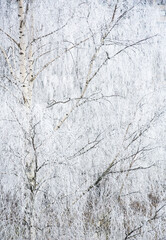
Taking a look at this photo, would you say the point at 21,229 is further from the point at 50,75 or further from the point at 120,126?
the point at 50,75

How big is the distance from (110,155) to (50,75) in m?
2.55

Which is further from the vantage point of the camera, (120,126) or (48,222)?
(120,126)

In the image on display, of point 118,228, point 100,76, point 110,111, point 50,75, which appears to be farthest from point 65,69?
point 118,228

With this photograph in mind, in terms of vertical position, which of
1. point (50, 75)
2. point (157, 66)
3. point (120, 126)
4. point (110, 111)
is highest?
point (157, 66)

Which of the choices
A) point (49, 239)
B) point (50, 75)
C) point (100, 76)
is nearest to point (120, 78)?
point (100, 76)

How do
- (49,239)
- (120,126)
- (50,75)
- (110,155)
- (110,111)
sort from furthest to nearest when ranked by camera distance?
(50,75)
(110,111)
(110,155)
(120,126)
(49,239)

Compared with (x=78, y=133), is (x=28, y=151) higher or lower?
lower

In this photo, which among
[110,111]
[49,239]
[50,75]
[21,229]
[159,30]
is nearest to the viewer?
[21,229]

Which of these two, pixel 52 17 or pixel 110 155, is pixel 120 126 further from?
pixel 52 17

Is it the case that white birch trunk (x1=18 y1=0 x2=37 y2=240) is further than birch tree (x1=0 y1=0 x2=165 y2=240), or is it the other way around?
birch tree (x1=0 y1=0 x2=165 y2=240)

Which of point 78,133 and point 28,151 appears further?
point 78,133

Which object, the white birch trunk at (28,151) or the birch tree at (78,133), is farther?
the birch tree at (78,133)

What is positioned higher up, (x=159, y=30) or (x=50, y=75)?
(x=159, y=30)

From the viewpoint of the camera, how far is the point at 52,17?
4.54 m
